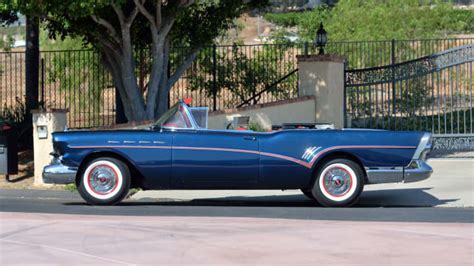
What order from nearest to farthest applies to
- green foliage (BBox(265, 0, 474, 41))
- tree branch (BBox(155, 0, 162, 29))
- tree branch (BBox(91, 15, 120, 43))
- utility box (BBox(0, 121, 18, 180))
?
1. utility box (BBox(0, 121, 18, 180))
2. tree branch (BBox(91, 15, 120, 43))
3. tree branch (BBox(155, 0, 162, 29))
4. green foliage (BBox(265, 0, 474, 41))

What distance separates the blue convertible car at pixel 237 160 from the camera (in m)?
12.8

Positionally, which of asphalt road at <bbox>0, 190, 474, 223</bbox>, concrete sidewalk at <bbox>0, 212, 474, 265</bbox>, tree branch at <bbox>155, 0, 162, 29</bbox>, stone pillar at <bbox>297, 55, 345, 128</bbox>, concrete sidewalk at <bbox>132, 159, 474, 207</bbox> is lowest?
concrete sidewalk at <bbox>0, 212, 474, 265</bbox>

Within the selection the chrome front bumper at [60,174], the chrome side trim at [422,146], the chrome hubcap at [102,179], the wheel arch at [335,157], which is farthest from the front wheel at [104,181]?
the chrome side trim at [422,146]

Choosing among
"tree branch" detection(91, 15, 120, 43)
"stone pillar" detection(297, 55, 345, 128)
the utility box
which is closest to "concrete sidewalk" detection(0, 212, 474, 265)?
the utility box

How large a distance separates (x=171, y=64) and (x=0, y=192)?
780 cm

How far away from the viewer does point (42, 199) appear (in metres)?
14.6

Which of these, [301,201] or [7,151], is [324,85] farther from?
[7,151]

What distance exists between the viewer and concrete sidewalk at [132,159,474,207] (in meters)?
14.1

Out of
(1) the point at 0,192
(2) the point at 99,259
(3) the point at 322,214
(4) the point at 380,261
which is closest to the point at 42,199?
(1) the point at 0,192

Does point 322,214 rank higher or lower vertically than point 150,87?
lower

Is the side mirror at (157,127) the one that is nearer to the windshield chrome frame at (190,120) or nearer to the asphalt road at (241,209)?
the windshield chrome frame at (190,120)

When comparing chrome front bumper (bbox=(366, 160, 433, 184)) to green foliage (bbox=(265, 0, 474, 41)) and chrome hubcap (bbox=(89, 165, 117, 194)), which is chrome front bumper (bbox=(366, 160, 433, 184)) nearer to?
chrome hubcap (bbox=(89, 165, 117, 194))

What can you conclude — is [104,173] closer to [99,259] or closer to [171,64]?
[99,259]

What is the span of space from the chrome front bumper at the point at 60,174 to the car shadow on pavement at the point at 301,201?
1007 millimetres
